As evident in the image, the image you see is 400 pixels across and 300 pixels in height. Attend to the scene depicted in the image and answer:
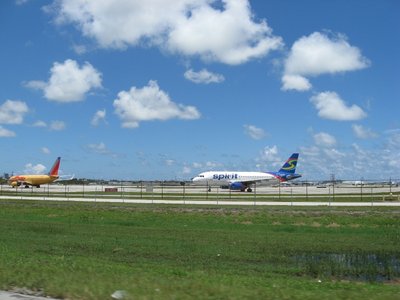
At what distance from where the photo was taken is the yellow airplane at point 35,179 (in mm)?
111300

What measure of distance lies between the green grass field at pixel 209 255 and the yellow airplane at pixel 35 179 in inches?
3047

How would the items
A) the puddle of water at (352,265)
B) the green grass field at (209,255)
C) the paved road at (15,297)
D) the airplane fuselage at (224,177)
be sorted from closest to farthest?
the paved road at (15,297) < the green grass field at (209,255) < the puddle of water at (352,265) < the airplane fuselage at (224,177)

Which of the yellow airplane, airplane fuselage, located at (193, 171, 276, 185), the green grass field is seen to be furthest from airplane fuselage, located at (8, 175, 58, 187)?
the green grass field

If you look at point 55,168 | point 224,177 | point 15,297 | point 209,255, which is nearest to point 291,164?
point 224,177

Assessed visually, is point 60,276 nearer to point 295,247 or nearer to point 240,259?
point 240,259

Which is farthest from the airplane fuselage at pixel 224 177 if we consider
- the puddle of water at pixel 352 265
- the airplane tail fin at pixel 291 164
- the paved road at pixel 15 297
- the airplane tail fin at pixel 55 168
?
the paved road at pixel 15 297

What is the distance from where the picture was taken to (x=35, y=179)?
114 metres

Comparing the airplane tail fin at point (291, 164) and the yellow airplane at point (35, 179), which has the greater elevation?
the airplane tail fin at point (291, 164)

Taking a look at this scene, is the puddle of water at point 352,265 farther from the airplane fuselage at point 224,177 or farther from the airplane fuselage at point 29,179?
the airplane fuselage at point 29,179

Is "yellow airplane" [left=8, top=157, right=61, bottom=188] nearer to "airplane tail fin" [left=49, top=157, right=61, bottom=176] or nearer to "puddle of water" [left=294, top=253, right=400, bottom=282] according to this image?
"airplane tail fin" [left=49, top=157, right=61, bottom=176]

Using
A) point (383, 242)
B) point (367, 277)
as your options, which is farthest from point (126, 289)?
point (383, 242)

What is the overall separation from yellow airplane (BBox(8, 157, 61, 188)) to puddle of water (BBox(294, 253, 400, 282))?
9837cm

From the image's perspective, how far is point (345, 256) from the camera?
1814cm

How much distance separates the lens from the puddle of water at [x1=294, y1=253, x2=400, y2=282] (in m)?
14.6
